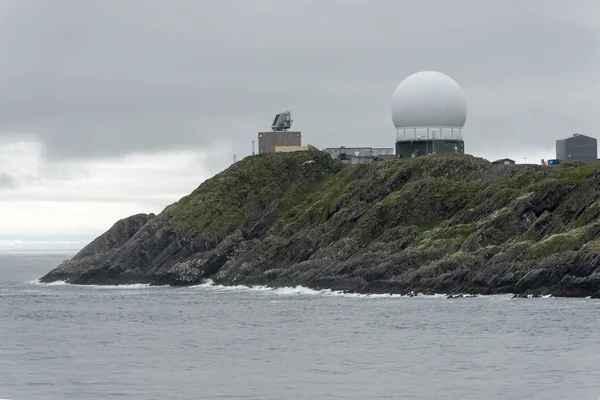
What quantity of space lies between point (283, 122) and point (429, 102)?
3083cm

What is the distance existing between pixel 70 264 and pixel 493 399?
419 feet

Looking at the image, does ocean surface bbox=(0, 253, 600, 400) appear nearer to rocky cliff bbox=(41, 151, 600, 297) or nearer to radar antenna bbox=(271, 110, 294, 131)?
rocky cliff bbox=(41, 151, 600, 297)

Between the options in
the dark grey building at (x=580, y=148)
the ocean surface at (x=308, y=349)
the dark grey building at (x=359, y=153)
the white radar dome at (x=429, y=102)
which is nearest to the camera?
the ocean surface at (x=308, y=349)

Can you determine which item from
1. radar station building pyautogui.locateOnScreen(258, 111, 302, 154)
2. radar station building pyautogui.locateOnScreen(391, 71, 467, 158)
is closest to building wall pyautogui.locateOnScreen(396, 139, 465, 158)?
radar station building pyautogui.locateOnScreen(391, 71, 467, 158)

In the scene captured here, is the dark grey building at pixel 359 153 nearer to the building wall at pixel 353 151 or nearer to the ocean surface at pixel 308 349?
the building wall at pixel 353 151

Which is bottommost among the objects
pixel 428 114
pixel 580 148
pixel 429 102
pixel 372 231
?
pixel 372 231

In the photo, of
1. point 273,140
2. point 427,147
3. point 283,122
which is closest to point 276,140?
point 273,140

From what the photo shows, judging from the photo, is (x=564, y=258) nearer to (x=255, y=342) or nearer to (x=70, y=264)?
(x=255, y=342)

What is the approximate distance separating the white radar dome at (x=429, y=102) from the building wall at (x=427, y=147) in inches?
100

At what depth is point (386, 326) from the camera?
85.9 metres

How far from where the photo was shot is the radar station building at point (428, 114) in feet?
560

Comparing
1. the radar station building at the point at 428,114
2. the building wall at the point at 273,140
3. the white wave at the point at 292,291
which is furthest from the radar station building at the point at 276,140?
the white wave at the point at 292,291

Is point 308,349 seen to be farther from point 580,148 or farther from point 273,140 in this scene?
point 273,140

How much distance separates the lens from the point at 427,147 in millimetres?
170500
